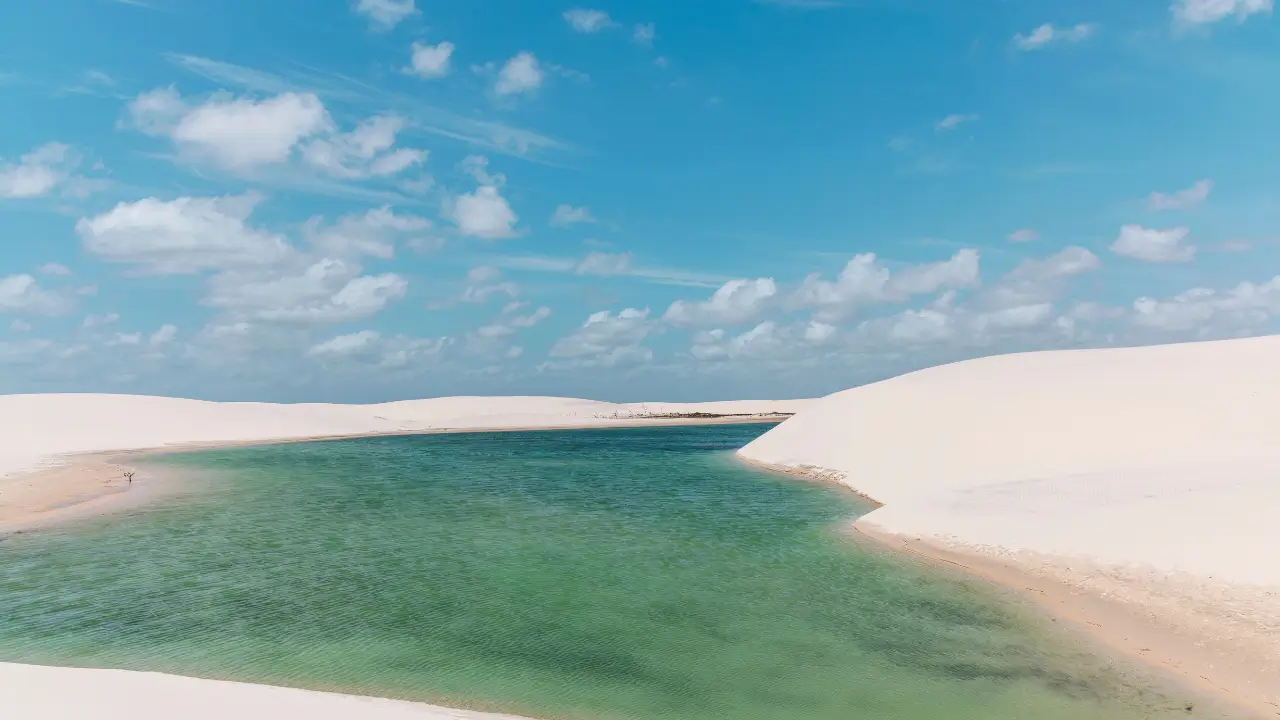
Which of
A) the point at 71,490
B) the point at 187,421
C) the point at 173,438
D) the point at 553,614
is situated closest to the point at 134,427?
the point at 187,421

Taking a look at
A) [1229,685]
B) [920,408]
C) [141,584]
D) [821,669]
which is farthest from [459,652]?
[920,408]

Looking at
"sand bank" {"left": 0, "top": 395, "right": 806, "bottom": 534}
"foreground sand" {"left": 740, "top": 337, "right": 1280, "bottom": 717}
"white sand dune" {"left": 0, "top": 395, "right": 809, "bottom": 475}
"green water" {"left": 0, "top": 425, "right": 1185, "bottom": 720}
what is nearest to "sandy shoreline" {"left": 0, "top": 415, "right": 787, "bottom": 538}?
"sand bank" {"left": 0, "top": 395, "right": 806, "bottom": 534}

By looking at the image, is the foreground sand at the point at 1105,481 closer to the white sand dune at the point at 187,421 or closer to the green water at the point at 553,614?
the green water at the point at 553,614

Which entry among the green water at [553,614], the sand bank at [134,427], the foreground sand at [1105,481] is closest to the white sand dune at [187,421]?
the sand bank at [134,427]

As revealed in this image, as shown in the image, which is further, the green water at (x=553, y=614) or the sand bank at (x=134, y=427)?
the sand bank at (x=134, y=427)

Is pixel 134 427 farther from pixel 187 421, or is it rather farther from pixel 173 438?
pixel 173 438

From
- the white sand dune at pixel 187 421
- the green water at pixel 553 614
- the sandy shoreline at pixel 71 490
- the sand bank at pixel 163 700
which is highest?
the white sand dune at pixel 187 421

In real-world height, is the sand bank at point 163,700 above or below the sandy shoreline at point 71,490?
below
